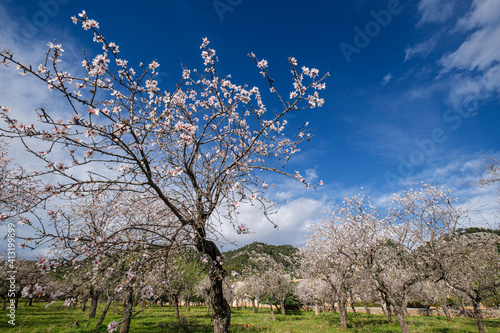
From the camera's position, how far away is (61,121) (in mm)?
3434

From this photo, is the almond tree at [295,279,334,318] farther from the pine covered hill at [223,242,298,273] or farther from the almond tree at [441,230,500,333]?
the almond tree at [441,230,500,333]

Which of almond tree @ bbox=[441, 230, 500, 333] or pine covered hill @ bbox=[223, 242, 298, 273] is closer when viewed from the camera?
pine covered hill @ bbox=[223, 242, 298, 273]

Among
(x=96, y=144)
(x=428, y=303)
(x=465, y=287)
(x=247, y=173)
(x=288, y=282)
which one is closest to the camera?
(x=96, y=144)

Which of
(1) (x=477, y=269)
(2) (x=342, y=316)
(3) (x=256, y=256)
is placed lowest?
(2) (x=342, y=316)

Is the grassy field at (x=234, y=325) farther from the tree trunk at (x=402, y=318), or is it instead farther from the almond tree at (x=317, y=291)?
the tree trunk at (x=402, y=318)

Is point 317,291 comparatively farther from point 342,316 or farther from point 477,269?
point 477,269

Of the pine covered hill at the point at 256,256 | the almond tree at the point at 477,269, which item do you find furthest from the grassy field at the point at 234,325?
the pine covered hill at the point at 256,256

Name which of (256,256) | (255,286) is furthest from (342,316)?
(255,286)

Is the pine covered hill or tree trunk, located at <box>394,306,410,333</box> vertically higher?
the pine covered hill

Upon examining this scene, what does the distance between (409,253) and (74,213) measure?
66.5 ft

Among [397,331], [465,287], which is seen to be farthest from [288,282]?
[465,287]

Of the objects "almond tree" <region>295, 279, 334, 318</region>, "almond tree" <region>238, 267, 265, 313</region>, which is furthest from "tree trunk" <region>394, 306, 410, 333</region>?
"almond tree" <region>238, 267, 265, 313</region>

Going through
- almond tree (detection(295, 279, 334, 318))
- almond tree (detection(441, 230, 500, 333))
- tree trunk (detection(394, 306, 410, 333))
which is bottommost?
almond tree (detection(295, 279, 334, 318))

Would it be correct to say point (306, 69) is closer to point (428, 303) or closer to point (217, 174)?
point (217, 174)
